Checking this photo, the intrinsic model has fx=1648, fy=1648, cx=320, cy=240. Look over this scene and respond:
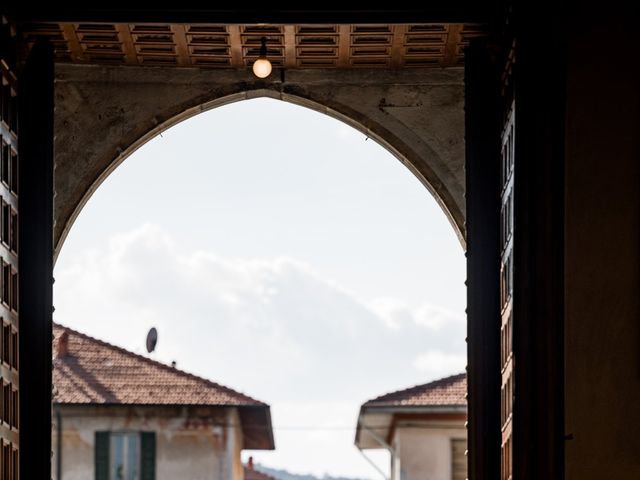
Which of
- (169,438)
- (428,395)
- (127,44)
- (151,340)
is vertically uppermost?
(127,44)

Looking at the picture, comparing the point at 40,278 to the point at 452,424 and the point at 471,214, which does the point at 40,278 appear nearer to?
the point at 471,214

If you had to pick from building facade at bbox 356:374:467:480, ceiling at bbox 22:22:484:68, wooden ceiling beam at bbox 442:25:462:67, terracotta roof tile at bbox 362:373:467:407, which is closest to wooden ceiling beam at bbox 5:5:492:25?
ceiling at bbox 22:22:484:68

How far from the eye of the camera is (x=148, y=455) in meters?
26.7

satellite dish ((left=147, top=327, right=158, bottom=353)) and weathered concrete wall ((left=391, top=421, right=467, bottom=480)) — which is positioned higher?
satellite dish ((left=147, top=327, right=158, bottom=353))

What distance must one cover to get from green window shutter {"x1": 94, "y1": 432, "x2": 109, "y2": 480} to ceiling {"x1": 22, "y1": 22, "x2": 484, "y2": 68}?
15.2 meters

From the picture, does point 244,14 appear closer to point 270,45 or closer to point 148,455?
point 270,45

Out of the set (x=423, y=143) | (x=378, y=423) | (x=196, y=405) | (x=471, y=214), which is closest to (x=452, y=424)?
(x=378, y=423)

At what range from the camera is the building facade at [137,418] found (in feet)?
85.3

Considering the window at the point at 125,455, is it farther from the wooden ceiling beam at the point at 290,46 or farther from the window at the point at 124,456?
the wooden ceiling beam at the point at 290,46

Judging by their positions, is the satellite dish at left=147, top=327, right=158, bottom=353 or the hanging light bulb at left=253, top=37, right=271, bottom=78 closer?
the hanging light bulb at left=253, top=37, right=271, bottom=78

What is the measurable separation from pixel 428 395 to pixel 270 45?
16020 millimetres

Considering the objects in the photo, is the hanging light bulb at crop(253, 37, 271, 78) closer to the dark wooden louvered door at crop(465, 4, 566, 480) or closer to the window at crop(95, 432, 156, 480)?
the dark wooden louvered door at crop(465, 4, 566, 480)

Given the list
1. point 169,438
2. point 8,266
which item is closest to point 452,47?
point 8,266

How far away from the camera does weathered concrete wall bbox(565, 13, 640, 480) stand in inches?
324
